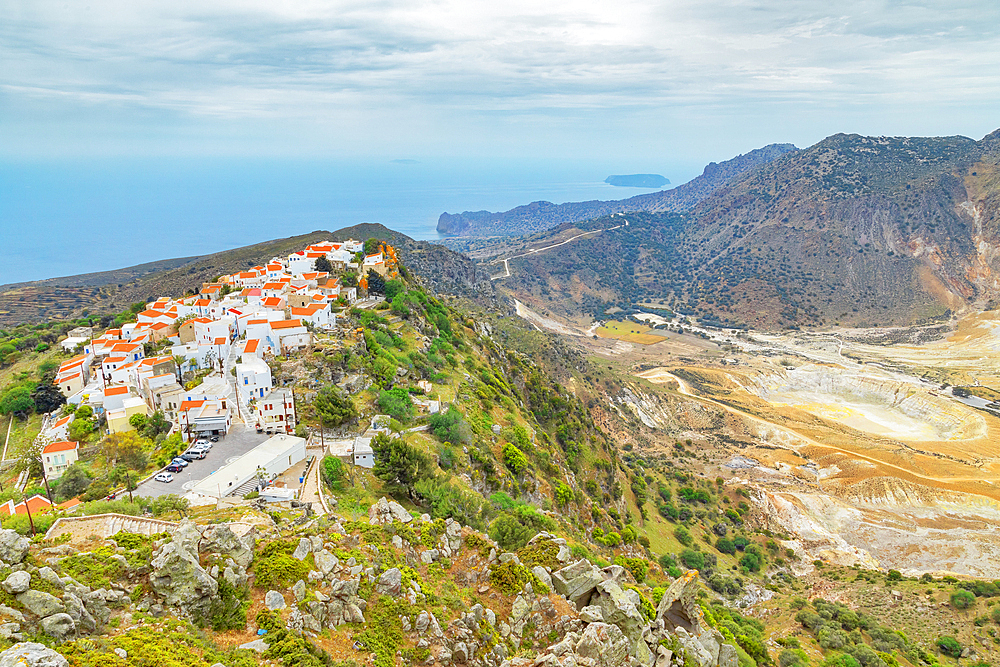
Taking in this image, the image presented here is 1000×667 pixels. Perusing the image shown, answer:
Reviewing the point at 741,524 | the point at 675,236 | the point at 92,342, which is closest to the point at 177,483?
the point at 92,342

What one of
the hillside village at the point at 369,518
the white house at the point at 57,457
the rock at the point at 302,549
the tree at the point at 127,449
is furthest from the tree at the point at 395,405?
the rock at the point at 302,549

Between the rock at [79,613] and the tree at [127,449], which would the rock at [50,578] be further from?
the tree at [127,449]

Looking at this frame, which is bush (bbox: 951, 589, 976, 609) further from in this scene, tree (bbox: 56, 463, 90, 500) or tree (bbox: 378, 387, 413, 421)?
tree (bbox: 56, 463, 90, 500)

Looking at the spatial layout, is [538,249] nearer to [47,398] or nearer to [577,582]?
[47,398]

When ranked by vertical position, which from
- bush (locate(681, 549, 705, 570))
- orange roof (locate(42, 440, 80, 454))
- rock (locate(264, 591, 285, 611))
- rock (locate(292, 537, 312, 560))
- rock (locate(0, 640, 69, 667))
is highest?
rock (locate(0, 640, 69, 667))

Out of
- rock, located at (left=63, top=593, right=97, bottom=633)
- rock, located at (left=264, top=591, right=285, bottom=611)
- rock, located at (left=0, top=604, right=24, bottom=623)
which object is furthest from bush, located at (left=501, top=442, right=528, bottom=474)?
rock, located at (left=0, top=604, right=24, bottom=623)

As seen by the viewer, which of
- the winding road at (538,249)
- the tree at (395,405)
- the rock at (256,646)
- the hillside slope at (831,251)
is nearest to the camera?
the rock at (256,646)

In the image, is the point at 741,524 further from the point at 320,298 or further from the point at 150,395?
the point at 150,395
